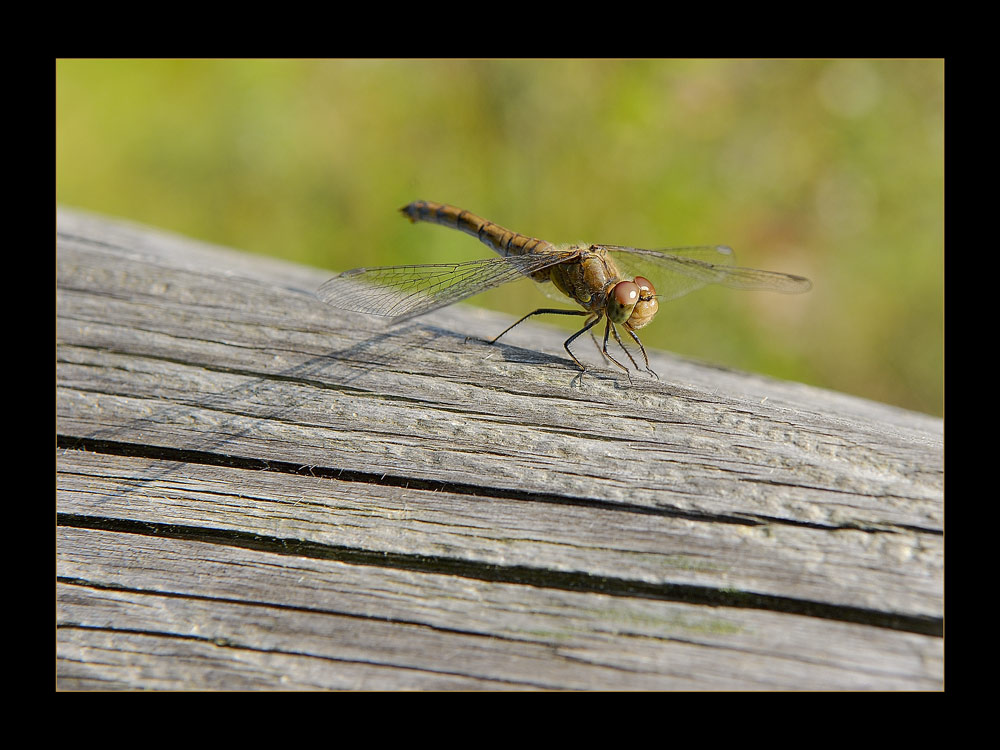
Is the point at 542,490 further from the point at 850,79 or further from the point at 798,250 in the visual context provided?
the point at 850,79

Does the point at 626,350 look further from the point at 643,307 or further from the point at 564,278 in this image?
the point at 564,278

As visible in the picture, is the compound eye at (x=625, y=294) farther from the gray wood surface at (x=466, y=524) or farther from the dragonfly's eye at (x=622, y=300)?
the gray wood surface at (x=466, y=524)

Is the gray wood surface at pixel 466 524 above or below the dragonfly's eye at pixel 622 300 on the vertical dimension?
below

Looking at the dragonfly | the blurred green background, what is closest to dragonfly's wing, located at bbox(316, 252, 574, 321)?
the dragonfly

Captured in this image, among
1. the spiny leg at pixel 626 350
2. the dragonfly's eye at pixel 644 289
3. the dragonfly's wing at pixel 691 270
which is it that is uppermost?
the dragonfly's wing at pixel 691 270

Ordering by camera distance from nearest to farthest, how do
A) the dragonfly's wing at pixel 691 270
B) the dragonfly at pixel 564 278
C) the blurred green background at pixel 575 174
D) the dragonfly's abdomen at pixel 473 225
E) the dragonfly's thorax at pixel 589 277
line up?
the dragonfly at pixel 564 278 → the dragonfly's thorax at pixel 589 277 → the dragonfly's wing at pixel 691 270 → the dragonfly's abdomen at pixel 473 225 → the blurred green background at pixel 575 174

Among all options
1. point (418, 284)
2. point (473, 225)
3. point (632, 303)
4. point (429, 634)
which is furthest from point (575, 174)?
point (429, 634)

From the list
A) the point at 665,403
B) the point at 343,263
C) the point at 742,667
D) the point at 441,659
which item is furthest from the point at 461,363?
the point at 343,263

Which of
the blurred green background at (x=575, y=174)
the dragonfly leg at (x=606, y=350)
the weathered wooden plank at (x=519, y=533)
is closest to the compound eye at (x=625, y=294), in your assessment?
the dragonfly leg at (x=606, y=350)
